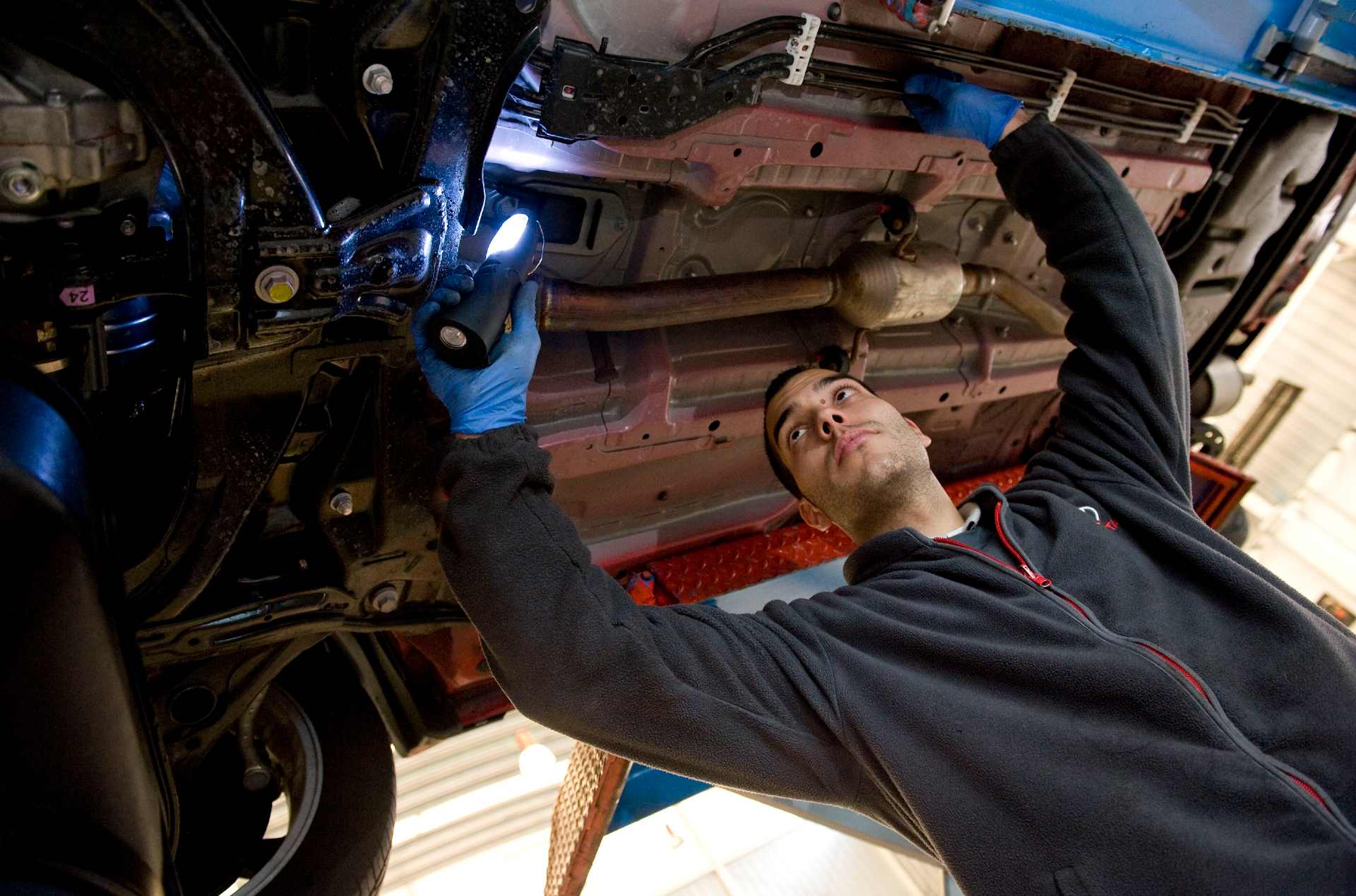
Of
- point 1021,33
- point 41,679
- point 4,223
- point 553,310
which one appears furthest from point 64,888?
point 1021,33

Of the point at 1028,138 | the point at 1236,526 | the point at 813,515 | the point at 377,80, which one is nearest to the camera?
the point at 377,80

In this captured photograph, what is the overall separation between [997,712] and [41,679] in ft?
4.76

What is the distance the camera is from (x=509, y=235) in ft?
5.57

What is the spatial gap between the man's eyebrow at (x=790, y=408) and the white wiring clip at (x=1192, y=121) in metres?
1.52

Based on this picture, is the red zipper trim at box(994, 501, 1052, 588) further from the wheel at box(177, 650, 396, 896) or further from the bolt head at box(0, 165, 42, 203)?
the bolt head at box(0, 165, 42, 203)

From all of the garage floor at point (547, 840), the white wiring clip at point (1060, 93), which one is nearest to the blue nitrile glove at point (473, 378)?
the garage floor at point (547, 840)

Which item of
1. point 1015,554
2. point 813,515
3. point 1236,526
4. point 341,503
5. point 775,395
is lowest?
point 1236,526

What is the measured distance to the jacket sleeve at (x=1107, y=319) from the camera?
2014 mm

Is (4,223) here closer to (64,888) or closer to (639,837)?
(64,888)

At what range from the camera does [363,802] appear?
2055mm

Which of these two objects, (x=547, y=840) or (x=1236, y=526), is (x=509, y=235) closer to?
(x=547, y=840)

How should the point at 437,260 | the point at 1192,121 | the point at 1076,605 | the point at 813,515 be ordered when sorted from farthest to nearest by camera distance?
the point at 1192,121
the point at 813,515
the point at 1076,605
the point at 437,260

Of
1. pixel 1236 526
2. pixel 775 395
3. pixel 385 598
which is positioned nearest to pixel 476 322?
pixel 385 598

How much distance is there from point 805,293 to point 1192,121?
58.3 inches
